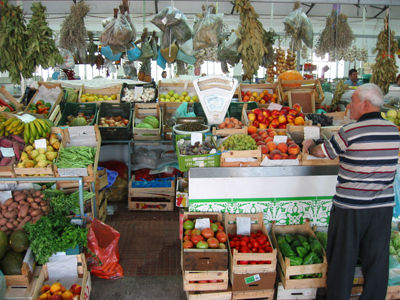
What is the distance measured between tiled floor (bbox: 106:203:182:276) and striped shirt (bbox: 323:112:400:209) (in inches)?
75.0

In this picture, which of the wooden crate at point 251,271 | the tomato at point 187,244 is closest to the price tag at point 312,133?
the wooden crate at point 251,271

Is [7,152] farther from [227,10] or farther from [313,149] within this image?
[227,10]

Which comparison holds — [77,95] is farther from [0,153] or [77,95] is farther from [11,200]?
[11,200]

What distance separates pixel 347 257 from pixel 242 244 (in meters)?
0.84

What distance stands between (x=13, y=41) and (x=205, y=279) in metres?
4.11

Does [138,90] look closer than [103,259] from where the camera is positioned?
No

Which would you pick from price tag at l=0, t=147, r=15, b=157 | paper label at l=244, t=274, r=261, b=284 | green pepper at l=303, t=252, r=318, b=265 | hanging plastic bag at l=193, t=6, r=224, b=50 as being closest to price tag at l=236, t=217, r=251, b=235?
paper label at l=244, t=274, r=261, b=284

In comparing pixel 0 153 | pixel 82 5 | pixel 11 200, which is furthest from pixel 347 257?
pixel 82 5

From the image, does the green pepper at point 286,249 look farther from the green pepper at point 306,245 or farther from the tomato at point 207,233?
the tomato at point 207,233

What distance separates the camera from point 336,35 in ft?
18.3

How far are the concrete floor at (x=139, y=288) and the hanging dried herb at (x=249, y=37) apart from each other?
3.26 meters

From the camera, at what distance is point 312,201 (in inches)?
129

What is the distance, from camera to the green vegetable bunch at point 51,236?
2801 millimetres

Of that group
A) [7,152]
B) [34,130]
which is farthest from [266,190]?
[7,152]
